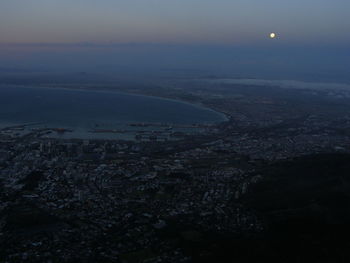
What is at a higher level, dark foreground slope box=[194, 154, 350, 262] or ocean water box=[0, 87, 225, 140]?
dark foreground slope box=[194, 154, 350, 262]

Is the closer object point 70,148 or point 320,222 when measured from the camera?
point 320,222

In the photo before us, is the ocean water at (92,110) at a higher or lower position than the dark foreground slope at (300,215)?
lower

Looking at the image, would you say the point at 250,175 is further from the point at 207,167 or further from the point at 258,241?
the point at 258,241

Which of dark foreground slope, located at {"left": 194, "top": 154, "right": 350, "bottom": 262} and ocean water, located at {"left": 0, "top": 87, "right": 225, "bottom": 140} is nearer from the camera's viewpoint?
dark foreground slope, located at {"left": 194, "top": 154, "right": 350, "bottom": 262}

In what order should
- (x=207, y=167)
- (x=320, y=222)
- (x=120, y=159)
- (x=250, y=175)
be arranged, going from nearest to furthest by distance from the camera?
(x=320, y=222), (x=250, y=175), (x=207, y=167), (x=120, y=159)

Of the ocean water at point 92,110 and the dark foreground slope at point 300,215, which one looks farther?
the ocean water at point 92,110

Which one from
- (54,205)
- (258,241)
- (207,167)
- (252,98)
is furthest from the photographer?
(252,98)

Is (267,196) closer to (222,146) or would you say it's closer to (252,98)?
(222,146)

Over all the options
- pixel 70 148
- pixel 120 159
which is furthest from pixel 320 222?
pixel 70 148
